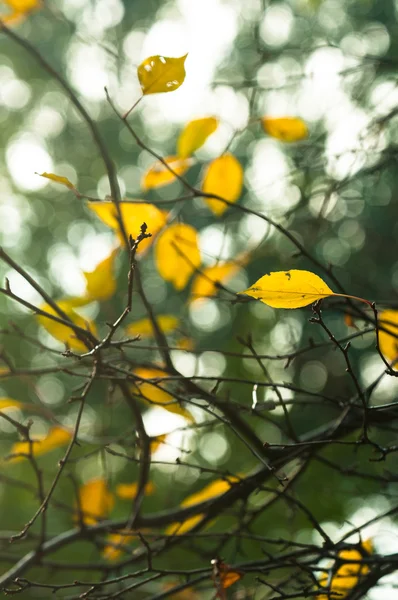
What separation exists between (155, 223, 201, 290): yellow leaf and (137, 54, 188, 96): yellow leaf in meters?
0.27

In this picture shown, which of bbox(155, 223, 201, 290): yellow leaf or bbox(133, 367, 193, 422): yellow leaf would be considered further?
bbox(155, 223, 201, 290): yellow leaf

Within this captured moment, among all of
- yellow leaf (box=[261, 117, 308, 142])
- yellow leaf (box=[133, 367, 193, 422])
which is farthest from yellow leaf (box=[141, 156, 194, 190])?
yellow leaf (box=[133, 367, 193, 422])

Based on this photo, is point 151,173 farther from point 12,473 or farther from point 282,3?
point 282,3

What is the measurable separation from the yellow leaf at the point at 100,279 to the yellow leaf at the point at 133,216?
0.19ft

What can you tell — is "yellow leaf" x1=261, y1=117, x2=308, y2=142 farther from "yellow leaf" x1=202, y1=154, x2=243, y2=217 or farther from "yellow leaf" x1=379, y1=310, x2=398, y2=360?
"yellow leaf" x1=379, y1=310, x2=398, y2=360

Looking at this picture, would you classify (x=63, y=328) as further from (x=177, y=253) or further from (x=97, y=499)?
(x=97, y=499)

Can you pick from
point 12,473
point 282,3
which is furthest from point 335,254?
point 12,473

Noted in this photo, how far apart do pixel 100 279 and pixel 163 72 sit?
326 mm

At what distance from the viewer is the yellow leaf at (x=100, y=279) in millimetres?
904

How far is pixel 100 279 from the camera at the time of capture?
2.98 feet

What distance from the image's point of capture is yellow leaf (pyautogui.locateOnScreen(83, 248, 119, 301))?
90 centimetres

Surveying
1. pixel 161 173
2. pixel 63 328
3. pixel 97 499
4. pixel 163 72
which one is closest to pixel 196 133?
pixel 161 173

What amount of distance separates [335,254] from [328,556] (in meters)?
3.17

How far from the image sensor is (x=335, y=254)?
3812mm
